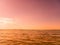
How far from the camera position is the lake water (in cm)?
125

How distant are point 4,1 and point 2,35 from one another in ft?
1.30

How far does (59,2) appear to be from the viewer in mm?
1493

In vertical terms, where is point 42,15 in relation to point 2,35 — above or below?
above

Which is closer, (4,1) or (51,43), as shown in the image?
(51,43)

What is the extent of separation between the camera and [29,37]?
1.31 meters

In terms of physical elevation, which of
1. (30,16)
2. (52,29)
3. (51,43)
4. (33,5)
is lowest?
(51,43)

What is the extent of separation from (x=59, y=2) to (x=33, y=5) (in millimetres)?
294

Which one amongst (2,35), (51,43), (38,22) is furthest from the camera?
(38,22)

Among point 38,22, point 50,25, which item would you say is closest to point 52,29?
point 50,25

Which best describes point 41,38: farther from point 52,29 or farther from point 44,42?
point 52,29

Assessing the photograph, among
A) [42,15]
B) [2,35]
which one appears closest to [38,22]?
[42,15]

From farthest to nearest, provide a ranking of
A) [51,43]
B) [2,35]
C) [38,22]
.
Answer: [38,22]
[2,35]
[51,43]

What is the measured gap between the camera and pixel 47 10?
1.49 metres

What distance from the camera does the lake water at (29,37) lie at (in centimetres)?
125
